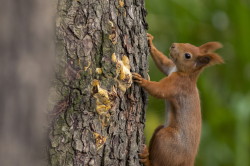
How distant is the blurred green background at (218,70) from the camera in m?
5.29

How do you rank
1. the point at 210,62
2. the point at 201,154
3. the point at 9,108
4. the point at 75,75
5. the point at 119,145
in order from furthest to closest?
the point at 201,154 < the point at 210,62 < the point at 119,145 < the point at 75,75 < the point at 9,108

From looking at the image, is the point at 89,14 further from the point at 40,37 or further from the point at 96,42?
the point at 40,37

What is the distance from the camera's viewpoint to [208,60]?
370 centimetres

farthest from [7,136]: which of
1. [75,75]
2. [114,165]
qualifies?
[114,165]

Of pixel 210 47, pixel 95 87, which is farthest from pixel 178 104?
pixel 95 87

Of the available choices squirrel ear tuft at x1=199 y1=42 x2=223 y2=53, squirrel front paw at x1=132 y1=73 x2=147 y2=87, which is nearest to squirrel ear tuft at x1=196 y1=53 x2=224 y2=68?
squirrel ear tuft at x1=199 y1=42 x2=223 y2=53

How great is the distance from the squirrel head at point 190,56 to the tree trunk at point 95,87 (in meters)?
1.08

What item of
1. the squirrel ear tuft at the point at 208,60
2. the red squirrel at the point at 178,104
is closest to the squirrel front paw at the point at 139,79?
the red squirrel at the point at 178,104

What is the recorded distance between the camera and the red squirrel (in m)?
3.21

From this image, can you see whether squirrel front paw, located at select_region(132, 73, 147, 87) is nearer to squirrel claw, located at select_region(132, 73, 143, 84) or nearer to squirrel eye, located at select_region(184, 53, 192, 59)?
squirrel claw, located at select_region(132, 73, 143, 84)

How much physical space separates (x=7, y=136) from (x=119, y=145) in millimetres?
1298

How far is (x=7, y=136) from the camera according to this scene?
1.35 m

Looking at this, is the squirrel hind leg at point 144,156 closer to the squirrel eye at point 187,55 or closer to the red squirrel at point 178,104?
the red squirrel at point 178,104

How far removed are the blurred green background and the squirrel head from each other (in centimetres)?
131
